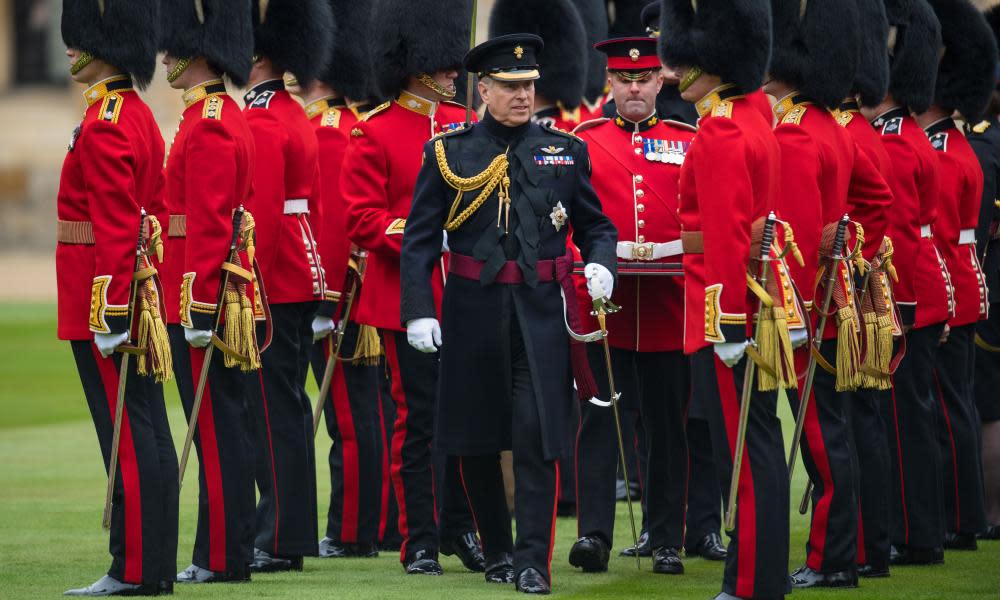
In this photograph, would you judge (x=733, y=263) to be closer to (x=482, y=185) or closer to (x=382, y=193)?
(x=482, y=185)

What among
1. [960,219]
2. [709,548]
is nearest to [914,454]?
[709,548]

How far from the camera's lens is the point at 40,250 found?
28859mm

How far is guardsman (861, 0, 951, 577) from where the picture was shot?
680cm

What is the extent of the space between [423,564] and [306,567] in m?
0.50

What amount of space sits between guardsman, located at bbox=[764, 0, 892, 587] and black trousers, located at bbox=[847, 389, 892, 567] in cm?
16

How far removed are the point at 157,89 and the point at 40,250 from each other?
118 inches

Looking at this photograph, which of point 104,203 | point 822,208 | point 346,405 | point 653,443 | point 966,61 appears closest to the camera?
point 104,203

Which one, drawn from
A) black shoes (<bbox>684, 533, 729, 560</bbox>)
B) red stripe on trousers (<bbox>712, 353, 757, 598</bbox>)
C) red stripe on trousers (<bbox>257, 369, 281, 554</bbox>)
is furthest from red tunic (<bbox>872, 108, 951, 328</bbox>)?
red stripe on trousers (<bbox>257, 369, 281, 554</bbox>)

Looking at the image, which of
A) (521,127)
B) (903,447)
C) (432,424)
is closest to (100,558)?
(432,424)

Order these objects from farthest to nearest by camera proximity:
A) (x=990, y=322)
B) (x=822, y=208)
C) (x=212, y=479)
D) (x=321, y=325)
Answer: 1. (x=990, y=322)
2. (x=321, y=325)
3. (x=212, y=479)
4. (x=822, y=208)

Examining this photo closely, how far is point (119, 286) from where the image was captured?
18.4 ft

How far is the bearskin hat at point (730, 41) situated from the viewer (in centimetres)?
568

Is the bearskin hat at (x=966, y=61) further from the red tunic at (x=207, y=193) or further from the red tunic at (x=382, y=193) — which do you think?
the red tunic at (x=207, y=193)

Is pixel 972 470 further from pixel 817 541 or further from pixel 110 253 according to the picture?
pixel 110 253
